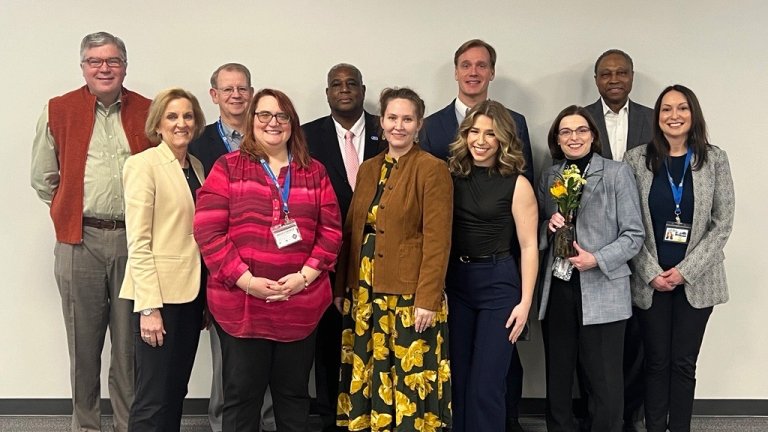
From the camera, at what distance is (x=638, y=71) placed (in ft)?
12.3

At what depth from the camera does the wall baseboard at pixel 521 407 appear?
3807 mm

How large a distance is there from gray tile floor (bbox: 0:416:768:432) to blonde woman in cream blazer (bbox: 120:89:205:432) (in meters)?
1.06

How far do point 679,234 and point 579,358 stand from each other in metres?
0.73

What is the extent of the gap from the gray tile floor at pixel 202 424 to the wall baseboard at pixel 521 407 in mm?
44

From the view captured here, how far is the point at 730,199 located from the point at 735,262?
114 cm

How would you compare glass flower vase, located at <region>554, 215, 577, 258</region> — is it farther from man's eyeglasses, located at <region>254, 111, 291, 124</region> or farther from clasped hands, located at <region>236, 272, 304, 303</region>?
man's eyeglasses, located at <region>254, 111, 291, 124</region>

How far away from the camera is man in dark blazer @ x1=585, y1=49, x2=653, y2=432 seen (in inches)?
133

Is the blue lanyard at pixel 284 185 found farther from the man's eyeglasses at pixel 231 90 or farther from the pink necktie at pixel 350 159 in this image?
the man's eyeglasses at pixel 231 90

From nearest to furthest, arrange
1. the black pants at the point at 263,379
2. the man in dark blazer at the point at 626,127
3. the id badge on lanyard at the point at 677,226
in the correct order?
the black pants at the point at 263,379, the id badge on lanyard at the point at 677,226, the man in dark blazer at the point at 626,127

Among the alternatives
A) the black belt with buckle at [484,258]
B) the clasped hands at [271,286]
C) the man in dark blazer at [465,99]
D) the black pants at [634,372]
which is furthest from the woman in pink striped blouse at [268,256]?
the black pants at [634,372]

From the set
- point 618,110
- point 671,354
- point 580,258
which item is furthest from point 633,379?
point 618,110

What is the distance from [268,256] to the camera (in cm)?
246

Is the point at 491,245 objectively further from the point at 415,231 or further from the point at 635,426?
the point at 635,426

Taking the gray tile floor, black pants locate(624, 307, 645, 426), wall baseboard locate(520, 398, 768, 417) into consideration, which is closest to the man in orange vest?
the gray tile floor
